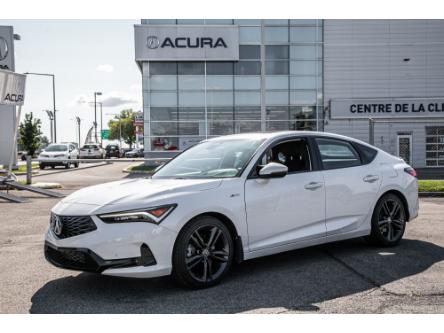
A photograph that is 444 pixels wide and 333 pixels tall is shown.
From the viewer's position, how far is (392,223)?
6.85m

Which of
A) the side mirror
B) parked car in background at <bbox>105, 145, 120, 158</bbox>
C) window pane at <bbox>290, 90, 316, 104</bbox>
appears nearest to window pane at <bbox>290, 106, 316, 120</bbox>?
window pane at <bbox>290, 90, 316, 104</bbox>

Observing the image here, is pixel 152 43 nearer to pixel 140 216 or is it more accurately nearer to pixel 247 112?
pixel 247 112

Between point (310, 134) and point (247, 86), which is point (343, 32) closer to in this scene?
point (247, 86)

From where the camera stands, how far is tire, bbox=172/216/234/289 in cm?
475

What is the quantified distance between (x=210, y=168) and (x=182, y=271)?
4.34 ft

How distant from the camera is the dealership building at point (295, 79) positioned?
103ft

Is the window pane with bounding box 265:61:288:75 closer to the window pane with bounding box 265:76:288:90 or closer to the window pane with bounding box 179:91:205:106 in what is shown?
the window pane with bounding box 265:76:288:90

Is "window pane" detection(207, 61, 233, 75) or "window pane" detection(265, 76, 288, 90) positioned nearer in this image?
"window pane" detection(207, 61, 233, 75)

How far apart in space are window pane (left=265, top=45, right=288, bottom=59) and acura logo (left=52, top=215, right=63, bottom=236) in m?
28.7

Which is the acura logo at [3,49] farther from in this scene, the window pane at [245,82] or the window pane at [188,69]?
the window pane at [245,82]

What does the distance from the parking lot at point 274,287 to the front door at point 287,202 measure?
0.40m

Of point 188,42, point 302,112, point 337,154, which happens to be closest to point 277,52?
point 302,112

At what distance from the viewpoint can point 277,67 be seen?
1271 inches

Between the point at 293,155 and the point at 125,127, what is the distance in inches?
4242
